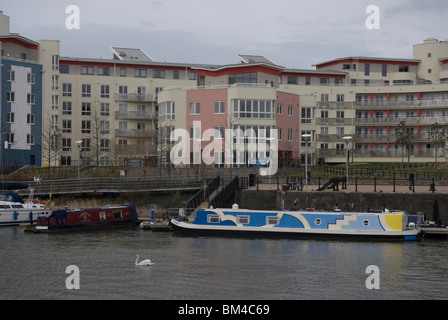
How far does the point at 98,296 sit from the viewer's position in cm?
2573

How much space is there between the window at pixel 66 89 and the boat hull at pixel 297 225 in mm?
48024

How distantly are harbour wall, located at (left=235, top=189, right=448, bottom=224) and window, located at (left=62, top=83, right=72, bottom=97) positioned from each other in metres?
44.9

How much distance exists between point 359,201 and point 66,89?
52.1 meters

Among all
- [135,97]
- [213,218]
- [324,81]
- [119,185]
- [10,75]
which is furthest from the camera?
[324,81]

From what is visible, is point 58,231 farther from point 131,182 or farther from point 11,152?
point 11,152

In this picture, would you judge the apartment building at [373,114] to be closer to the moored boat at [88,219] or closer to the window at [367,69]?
the window at [367,69]

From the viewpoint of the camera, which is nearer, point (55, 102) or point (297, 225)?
point (297, 225)

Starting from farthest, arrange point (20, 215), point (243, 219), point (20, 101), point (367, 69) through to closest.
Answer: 1. point (367, 69)
2. point (20, 101)
3. point (20, 215)
4. point (243, 219)

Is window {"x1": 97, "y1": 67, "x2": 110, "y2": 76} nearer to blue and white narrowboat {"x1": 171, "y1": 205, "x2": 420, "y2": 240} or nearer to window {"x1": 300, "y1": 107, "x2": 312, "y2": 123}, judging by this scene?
window {"x1": 300, "y1": 107, "x2": 312, "y2": 123}

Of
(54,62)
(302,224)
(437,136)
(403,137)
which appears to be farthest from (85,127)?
(302,224)

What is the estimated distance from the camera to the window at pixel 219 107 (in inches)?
2746

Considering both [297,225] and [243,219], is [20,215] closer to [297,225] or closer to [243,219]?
[243,219]

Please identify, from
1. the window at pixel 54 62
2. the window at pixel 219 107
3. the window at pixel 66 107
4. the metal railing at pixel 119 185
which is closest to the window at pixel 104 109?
the window at pixel 66 107

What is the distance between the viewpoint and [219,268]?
30750 mm
